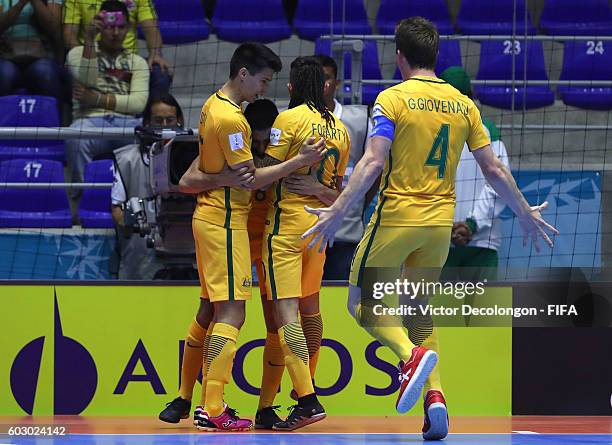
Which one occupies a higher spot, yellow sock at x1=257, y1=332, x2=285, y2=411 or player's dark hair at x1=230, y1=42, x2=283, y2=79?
player's dark hair at x1=230, y1=42, x2=283, y2=79

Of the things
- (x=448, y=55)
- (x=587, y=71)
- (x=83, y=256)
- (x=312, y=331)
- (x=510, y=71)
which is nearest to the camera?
(x=312, y=331)

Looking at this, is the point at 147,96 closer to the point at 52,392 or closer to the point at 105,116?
the point at 105,116

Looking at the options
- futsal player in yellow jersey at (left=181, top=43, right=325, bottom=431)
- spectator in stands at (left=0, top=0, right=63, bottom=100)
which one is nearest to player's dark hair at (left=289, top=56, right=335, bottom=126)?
futsal player in yellow jersey at (left=181, top=43, right=325, bottom=431)

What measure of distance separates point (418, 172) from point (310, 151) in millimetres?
721

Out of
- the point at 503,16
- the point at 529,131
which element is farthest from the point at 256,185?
the point at 503,16

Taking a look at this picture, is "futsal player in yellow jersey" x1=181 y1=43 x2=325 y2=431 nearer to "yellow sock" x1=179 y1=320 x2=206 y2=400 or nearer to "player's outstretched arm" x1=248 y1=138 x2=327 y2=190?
"player's outstretched arm" x1=248 y1=138 x2=327 y2=190

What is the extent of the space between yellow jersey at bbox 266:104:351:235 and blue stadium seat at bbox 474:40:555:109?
13.5ft

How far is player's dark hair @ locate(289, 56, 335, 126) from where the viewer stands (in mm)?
6508

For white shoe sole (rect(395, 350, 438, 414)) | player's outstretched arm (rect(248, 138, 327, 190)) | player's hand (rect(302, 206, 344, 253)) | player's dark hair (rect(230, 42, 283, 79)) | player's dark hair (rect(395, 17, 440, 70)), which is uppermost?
player's dark hair (rect(395, 17, 440, 70))

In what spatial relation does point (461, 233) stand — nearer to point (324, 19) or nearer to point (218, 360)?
point (218, 360)

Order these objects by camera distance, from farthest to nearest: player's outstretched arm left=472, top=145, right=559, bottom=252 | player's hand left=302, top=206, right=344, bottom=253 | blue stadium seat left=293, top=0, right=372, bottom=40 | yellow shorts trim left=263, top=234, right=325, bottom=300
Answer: blue stadium seat left=293, top=0, right=372, bottom=40, yellow shorts trim left=263, top=234, right=325, bottom=300, player's outstretched arm left=472, top=145, right=559, bottom=252, player's hand left=302, top=206, right=344, bottom=253

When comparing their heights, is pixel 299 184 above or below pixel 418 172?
below

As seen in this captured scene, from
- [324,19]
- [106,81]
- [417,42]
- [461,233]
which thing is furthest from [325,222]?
[324,19]

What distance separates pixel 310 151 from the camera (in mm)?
6301
